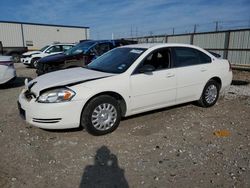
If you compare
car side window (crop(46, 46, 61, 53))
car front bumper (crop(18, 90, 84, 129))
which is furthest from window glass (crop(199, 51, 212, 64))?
car side window (crop(46, 46, 61, 53))

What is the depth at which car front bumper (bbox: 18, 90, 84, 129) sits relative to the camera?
3920 millimetres

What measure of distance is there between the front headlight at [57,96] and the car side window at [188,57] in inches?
93.0

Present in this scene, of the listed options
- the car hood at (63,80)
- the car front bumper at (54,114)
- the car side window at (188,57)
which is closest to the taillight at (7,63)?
the car hood at (63,80)

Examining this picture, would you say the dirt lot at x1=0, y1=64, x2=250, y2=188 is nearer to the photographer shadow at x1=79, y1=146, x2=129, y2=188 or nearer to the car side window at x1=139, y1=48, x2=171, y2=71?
the photographer shadow at x1=79, y1=146, x2=129, y2=188

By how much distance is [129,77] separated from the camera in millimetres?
4484

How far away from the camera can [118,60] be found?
16.5 feet

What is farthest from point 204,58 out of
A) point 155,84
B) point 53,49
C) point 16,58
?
point 16,58

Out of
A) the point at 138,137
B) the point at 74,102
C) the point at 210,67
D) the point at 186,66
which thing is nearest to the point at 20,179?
the point at 74,102

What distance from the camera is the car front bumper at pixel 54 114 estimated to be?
3.92 metres

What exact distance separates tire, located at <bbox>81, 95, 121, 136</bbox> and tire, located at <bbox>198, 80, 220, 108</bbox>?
2407 mm

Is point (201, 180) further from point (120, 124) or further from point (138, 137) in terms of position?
point (120, 124)

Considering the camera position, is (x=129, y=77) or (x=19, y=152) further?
(x=129, y=77)

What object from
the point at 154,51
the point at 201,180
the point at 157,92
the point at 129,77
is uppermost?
the point at 154,51

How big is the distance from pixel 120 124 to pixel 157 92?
963 mm
